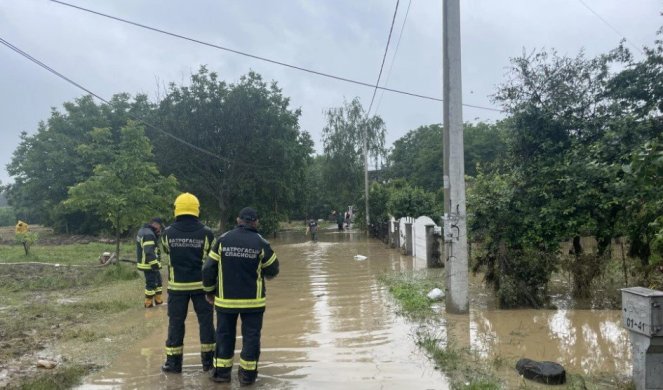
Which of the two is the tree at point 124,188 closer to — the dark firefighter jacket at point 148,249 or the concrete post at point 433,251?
the dark firefighter jacket at point 148,249

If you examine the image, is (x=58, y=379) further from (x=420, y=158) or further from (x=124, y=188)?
(x=420, y=158)

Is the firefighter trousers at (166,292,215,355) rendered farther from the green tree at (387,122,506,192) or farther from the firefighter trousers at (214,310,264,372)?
the green tree at (387,122,506,192)

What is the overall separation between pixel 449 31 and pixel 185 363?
20.9 ft

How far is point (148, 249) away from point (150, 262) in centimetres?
27

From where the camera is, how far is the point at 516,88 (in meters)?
10.4

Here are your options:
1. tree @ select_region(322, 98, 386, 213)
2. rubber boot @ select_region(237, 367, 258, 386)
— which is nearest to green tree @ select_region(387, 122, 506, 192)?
tree @ select_region(322, 98, 386, 213)

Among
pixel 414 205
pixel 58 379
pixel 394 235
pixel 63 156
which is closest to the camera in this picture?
pixel 58 379

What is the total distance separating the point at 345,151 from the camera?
44.3m

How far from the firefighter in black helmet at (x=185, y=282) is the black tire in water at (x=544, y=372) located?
3.23m

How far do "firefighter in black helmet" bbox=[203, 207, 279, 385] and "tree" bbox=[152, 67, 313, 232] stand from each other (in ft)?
94.6

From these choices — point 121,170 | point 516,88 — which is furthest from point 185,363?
point 121,170

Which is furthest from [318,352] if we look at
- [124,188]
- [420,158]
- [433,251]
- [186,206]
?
[420,158]

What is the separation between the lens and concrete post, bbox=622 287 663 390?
13.5ft

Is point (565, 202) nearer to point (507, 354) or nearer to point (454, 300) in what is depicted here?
point (454, 300)
